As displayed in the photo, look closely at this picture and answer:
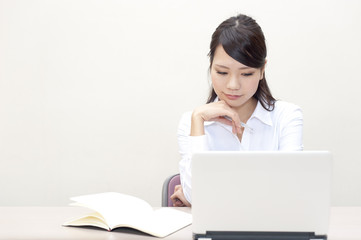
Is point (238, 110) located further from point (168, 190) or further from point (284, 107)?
point (168, 190)

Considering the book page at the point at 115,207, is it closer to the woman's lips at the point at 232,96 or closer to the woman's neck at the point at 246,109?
the woman's lips at the point at 232,96

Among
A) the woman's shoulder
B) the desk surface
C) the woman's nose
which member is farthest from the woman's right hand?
the desk surface

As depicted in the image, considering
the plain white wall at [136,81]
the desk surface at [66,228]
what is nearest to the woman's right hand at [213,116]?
the desk surface at [66,228]

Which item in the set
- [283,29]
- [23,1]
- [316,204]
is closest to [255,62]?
[316,204]

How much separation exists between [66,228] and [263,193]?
2.03 feet

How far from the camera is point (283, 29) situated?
2654mm

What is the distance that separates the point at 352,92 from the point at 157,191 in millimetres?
1297

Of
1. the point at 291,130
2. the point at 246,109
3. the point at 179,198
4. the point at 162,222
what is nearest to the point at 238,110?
the point at 246,109

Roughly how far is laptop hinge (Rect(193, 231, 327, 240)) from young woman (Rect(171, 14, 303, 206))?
0.63 m

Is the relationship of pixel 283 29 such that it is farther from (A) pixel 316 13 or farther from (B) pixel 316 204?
(B) pixel 316 204

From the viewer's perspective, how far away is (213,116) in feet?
5.75

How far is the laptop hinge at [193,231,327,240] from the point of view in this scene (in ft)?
3.37

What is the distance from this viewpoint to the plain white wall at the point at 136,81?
266cm

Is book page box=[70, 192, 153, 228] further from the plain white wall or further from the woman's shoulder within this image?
the plain white wall
